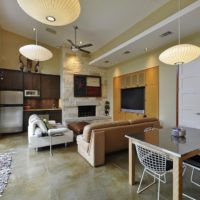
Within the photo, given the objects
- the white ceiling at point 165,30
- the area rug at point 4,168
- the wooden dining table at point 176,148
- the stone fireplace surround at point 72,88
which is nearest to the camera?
the wooden dining table at point 176,148

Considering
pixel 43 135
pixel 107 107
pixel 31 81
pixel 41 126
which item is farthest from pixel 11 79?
pixel 107 107

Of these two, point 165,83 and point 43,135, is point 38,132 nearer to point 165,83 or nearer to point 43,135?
point 43,135

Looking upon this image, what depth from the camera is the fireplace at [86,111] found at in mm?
7500

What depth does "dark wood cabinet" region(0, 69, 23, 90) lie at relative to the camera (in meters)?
5.89

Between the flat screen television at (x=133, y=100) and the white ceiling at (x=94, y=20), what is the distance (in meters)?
2.31

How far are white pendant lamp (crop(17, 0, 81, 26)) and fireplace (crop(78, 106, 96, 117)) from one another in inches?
228

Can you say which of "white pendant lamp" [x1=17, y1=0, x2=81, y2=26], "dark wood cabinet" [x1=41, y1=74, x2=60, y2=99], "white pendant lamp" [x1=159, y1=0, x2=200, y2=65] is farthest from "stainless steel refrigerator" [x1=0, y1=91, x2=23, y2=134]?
"white pendant lamp" [x1=159, y1=0, x2=200, y2=65]

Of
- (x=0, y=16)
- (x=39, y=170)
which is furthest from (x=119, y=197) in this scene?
(x=0, y=16)

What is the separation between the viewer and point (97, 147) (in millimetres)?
2988

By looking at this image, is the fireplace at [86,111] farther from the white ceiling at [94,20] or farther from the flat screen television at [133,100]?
the white ceiling at [94,20]

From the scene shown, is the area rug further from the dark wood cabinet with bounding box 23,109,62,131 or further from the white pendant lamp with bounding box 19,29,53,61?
the dark wood cabinet with bounding box 23,109,62,131

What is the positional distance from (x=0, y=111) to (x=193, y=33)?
6.98 meters

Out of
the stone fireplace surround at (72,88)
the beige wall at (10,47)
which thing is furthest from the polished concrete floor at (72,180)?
the beige wall at (10,47)

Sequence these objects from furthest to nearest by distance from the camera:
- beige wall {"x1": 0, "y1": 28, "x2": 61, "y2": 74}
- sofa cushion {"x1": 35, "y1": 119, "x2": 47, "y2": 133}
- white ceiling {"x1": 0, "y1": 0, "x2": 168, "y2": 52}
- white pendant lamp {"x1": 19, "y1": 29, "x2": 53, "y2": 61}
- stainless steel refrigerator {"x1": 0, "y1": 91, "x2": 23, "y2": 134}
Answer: beige wall {"x1": 0, "y1": 28, "x2": 61, "y2": 74} → stainless steel refrigerator {"x1": 0, "y1": 91, "x2": 23, "y2": 134} → sofa cushion {"x1": 35, "y1": 119, "x2": 47, "y2": 133} → white ceiling {"x1": 0, "y1": 0, "x2": 168, "y2": 52} → white pendant lamp {"x1": 19, "y1": 29, "x2": 53, "y2": 61}
